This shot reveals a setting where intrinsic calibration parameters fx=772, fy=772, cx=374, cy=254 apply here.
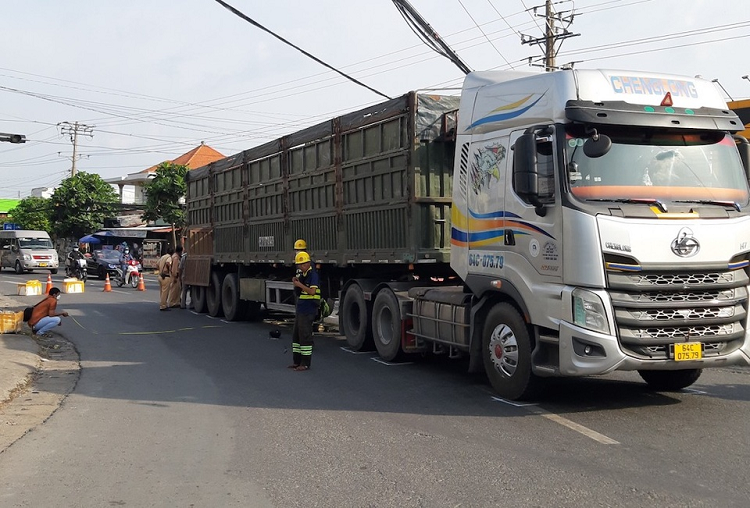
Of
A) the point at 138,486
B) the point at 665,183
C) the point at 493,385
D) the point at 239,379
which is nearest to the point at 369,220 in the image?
the point at 239,379

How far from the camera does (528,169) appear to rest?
7309mm

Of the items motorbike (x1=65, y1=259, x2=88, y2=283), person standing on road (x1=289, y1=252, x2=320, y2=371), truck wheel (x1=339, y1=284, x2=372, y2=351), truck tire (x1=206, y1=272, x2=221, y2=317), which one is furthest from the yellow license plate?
motorbike (x1=65, y1=259, x2=88, y2=283)

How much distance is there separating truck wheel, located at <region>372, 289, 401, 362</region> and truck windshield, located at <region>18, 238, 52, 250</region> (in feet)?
119

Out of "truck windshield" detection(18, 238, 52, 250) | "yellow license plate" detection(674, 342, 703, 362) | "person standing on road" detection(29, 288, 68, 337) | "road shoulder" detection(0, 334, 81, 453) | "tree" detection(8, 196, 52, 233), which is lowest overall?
"road shoulder" detection(0, 334, 81, 453)

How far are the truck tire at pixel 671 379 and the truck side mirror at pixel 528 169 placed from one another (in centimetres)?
256

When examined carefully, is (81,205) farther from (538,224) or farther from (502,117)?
(538,224)

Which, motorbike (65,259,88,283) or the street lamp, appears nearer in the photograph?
the street lamp

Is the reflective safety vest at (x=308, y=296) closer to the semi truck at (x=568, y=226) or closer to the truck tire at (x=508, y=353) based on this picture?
the semi truck at (x=568, y=226)

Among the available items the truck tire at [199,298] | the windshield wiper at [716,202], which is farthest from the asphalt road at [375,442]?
the truck tire at [199,298]

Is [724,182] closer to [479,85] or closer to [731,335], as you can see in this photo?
[731,335]

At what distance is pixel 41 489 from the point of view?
5.54 meters

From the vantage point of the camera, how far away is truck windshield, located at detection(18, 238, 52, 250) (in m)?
42.5

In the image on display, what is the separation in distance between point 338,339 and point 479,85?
20.7ft

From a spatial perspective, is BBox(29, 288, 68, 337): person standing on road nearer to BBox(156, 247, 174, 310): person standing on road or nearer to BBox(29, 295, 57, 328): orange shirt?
BBox(29, 295, 57, 328): orange shirt
